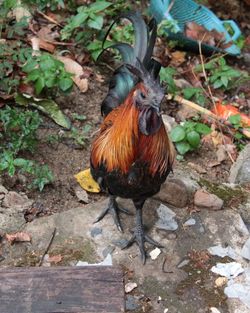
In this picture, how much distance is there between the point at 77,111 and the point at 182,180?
1.15 m

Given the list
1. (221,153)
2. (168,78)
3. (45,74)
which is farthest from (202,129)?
(45,74)

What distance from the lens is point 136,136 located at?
3164 millimetres

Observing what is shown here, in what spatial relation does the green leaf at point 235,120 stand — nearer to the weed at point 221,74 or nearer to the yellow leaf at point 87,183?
the weed at point 221,74

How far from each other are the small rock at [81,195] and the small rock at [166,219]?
1.68 ft

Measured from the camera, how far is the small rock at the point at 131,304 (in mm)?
3293

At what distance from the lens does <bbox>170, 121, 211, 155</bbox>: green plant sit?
462 cm

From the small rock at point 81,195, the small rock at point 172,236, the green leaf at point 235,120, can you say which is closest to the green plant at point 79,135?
the small rock at point 81,195

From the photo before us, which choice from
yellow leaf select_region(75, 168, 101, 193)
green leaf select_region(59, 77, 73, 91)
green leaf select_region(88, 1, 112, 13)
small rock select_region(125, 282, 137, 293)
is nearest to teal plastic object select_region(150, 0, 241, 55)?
green leaf select_region(88, 1, 112, 13)

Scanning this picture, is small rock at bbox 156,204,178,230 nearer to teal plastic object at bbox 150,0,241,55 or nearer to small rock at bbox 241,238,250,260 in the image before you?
small rock at bbox 241,238,250,260

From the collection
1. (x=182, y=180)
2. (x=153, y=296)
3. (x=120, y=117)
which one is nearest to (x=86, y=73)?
A: (x=182, y=180)

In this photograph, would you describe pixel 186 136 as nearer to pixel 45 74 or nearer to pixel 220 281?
pixel 45 74

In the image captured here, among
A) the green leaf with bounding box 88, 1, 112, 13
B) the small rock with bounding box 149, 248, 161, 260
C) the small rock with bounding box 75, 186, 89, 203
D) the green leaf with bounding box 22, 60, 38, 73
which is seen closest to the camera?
the small rock with bounding box 149, 248, 161, 260

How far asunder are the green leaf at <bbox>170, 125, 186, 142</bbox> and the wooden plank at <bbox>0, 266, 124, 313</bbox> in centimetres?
196

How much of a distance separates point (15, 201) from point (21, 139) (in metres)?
0.47
